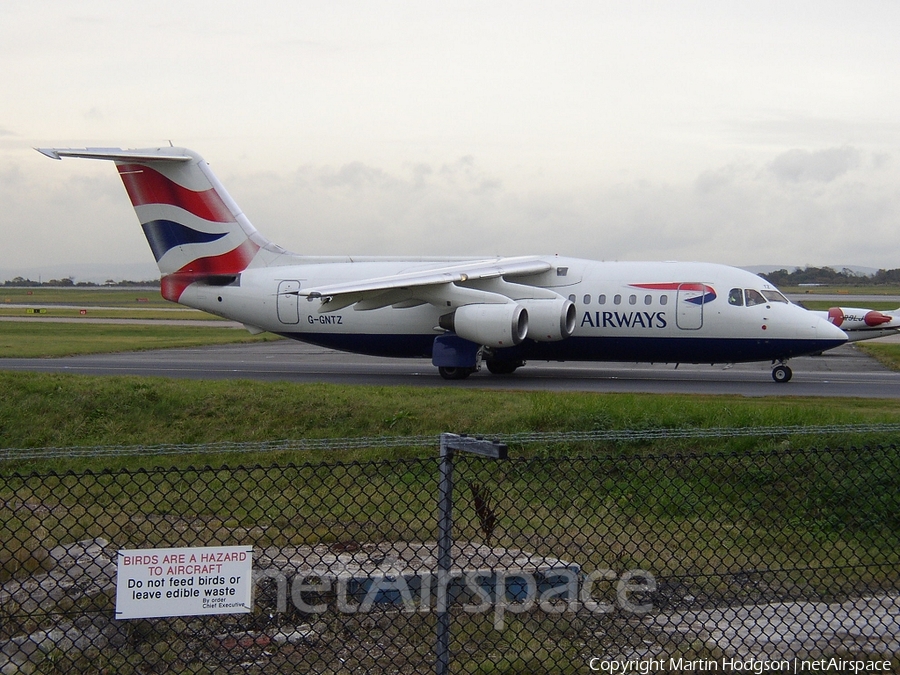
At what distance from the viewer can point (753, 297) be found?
24.0 m

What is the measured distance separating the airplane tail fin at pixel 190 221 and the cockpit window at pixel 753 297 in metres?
12.7

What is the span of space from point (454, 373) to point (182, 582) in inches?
788

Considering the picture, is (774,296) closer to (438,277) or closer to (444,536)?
(438,277)

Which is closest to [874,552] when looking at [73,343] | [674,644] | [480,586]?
[674,644]

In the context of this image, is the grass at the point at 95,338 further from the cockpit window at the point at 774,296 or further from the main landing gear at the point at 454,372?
the cockpit window at the point at 774,296

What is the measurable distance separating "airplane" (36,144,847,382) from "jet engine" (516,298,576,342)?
3cm

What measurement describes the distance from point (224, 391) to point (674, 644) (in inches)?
492

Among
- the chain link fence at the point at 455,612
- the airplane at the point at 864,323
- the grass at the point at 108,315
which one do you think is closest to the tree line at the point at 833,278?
the grass at the point at 108,315

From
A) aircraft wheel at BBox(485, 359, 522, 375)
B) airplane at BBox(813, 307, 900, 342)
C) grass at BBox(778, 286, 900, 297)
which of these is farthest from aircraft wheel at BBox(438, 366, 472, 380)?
grass at BBox(778, 286, 900, 297)

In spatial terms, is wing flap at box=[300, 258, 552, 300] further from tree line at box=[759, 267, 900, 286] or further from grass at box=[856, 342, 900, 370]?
tree line at box=[759, 267, 900, 286]

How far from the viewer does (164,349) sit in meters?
36.5

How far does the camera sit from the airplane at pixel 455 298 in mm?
23703

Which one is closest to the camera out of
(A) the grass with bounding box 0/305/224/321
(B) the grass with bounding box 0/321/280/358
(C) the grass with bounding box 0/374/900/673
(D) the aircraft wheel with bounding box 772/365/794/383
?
(C) the grass with bounding box 0/374/900/673

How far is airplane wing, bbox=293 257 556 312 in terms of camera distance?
2344cm
